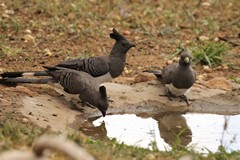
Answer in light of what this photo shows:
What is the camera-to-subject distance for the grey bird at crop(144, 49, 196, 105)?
9.53 meters

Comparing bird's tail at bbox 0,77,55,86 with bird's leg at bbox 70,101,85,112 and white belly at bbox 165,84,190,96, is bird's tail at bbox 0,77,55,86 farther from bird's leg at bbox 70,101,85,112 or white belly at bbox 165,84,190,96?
white belly at bbox 165,84,190,96

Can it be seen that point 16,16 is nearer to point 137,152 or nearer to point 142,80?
point 142,80

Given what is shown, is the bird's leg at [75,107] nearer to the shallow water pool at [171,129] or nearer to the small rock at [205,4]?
the shallow water pool at [171,129]

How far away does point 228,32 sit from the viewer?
533 inches

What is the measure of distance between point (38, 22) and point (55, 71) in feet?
12.2

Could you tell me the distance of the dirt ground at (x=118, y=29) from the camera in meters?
11.1

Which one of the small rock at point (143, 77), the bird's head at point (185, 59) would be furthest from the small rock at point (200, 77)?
the bird's head at point (185, 59)

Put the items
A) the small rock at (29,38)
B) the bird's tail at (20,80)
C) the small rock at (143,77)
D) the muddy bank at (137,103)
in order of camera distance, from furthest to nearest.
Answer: the small rock at (29,38)
the small rock at (143,77)
the bird's tail at (20,80)
the muddy bank at (137,103)

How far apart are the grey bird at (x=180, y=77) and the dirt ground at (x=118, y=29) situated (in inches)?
19.8

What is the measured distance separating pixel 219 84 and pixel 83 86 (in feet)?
7.35

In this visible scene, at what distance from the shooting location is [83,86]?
9016 millimetres

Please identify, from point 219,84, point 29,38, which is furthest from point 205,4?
point 219,84

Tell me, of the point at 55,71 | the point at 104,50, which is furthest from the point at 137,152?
the point at 104,50

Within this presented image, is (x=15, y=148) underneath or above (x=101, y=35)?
above
